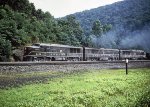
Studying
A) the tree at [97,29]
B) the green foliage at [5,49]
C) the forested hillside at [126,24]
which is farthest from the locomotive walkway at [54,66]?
the forested hillside at [126,24]

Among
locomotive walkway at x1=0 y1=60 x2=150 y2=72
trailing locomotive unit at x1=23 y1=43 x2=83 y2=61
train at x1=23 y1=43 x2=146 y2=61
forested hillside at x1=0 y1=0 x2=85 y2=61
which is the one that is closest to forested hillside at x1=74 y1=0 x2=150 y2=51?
forested hillside at x1=0 y1=0 x2=85 y2=61

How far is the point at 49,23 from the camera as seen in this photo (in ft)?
219

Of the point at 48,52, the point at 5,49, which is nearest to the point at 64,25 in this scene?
the point at 48,52

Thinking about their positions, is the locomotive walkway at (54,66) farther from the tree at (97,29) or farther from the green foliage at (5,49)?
the tree at (97,29)

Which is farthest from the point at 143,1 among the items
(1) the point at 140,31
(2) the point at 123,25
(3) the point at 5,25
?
(3) the point at 5,25

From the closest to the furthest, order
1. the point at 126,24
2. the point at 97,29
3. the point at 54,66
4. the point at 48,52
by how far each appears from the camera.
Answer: the point at 54,66, the point at 48,52, the point at 97,29, the point at 126,24

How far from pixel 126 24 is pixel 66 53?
7155 cm

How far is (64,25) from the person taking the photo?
2982 inches

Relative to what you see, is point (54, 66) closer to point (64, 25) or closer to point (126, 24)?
point (64, 25)

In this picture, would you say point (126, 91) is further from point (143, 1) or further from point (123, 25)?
point (143, 1)

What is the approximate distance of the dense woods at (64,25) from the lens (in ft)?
146

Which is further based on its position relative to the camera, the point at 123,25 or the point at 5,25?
the point at 123,25

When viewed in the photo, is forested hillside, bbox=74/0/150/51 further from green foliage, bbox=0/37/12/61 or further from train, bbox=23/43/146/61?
green foliage, bbox=0/37/12/61

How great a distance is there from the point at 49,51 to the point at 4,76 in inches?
647
